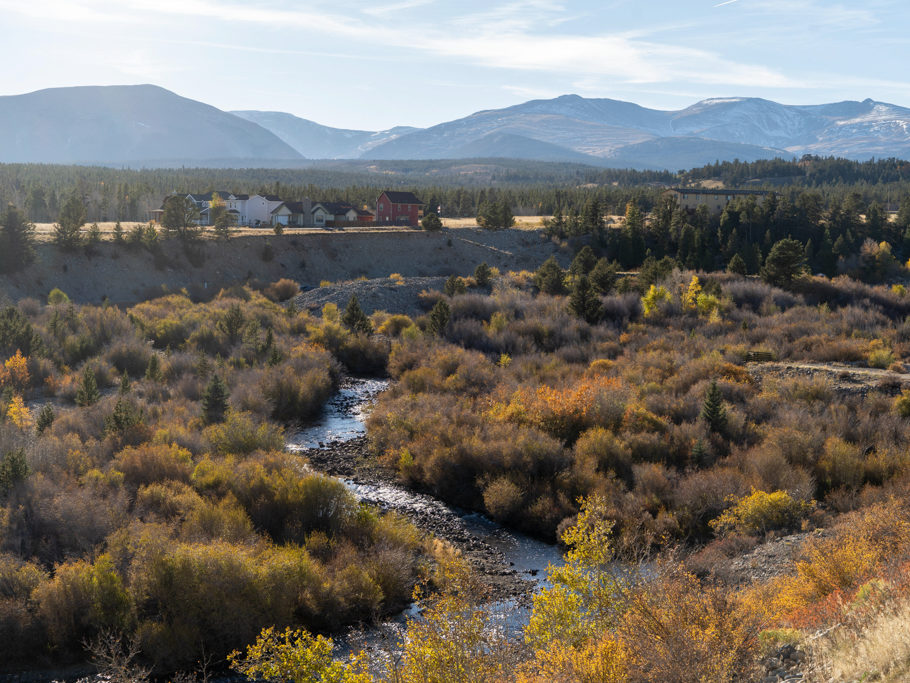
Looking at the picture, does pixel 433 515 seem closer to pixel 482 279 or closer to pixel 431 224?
pixel 482 279

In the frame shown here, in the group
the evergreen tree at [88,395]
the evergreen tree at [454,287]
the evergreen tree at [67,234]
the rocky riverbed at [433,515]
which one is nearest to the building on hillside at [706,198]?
the evergreen tree at [454,287]

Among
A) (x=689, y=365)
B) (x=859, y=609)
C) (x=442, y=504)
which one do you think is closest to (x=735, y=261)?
(x=689, y=365)

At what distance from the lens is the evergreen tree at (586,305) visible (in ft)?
152

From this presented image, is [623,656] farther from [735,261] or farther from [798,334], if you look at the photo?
[735,261]

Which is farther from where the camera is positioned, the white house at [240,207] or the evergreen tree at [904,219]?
the white house at [240,207]

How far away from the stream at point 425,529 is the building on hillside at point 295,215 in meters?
62.5

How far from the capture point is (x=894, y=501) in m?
18.8

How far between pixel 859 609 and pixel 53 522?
17.7m

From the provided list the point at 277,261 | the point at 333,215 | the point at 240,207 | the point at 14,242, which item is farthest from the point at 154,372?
the point at 240,207

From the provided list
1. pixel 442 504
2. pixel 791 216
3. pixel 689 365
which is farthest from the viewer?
pixel 791 216

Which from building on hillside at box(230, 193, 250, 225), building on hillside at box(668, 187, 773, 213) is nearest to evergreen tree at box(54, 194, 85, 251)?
building on hillside at box(230, 193, 250, 225)

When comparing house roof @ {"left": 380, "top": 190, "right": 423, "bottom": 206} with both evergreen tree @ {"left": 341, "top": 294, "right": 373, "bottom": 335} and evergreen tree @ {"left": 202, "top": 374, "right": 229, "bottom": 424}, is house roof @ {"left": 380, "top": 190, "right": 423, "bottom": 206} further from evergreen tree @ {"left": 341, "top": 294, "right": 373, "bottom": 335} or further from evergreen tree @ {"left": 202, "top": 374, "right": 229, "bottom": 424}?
evergreen tree @ {"left": 202, "top": 374, "right": 229, "bottom": 424}

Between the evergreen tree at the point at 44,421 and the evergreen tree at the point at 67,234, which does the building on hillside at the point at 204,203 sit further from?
the evergreen tree at the point at 44,421

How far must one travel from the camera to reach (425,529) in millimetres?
22328
